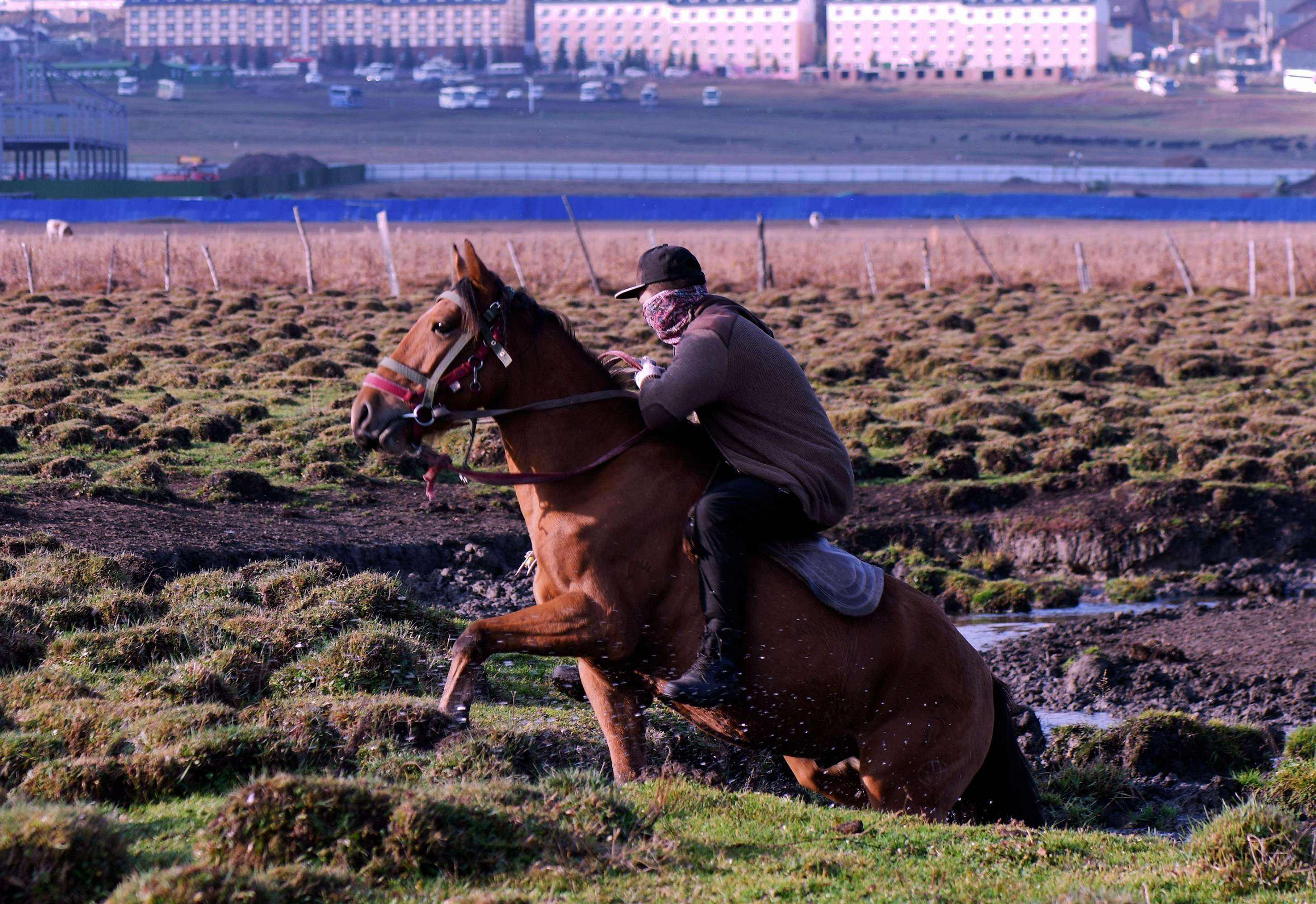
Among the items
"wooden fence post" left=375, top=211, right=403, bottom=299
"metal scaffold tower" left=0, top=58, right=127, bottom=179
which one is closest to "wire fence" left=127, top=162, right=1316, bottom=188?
"metal scaffold tower" left=0, top=58, right=127, bottom=179

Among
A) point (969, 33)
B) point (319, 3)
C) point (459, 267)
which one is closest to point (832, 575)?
point (459, 267)

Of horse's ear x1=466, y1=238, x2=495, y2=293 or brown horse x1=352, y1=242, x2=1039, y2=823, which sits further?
horse's ear x1=466, y1=238, x2=495, y2=293

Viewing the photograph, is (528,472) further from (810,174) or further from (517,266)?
(810,174)

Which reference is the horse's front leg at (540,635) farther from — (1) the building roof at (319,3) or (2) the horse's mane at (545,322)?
(1) the building roof at (319,3)

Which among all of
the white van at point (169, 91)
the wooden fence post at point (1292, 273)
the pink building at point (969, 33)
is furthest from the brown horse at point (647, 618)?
the pink building at point (969, 33)

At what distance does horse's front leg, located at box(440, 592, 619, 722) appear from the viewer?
A: 18.7 ft

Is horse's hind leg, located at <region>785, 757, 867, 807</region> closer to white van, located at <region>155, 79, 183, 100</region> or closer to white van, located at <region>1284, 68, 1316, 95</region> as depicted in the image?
white van, located at <region>1284, 68, 1316, 95</region>

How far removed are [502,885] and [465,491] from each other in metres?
10.2

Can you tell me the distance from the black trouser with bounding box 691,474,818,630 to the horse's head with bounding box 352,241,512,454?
3.33ft

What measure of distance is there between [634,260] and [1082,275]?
37.9 ft

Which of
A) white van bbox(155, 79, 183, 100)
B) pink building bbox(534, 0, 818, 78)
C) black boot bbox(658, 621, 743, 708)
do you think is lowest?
black boot bbox(658, 621, 743, 708)

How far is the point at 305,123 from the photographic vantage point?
475 feet

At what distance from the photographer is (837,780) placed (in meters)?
6.67

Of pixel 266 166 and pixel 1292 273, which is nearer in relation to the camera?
pixel 1292 273
